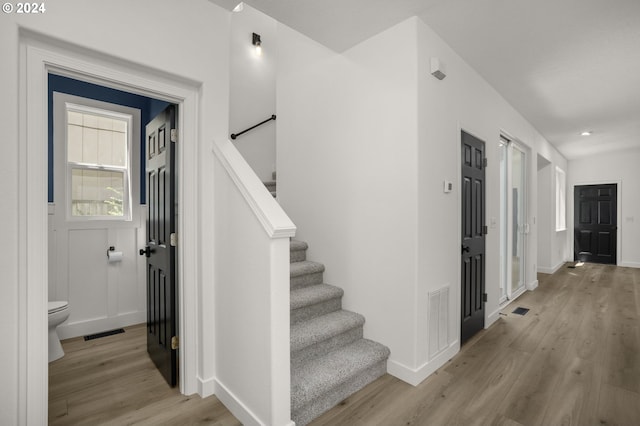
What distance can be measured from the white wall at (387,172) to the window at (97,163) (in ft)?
6.17

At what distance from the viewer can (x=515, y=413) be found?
6.62 feet

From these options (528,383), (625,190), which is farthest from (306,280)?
(625,190)

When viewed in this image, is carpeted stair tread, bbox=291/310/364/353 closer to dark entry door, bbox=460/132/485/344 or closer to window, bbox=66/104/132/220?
dark entry door, bbox=460/132/485/344

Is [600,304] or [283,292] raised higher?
[283,292]

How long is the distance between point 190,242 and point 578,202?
9.49m

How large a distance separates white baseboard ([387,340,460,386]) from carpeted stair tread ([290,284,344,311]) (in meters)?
0.69

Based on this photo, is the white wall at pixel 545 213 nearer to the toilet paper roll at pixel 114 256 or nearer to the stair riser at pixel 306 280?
the stair riser at pixel 306 280

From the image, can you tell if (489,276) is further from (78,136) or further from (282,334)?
(78,136)

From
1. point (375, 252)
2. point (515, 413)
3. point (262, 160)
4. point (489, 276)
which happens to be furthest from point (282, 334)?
point (262, 160)

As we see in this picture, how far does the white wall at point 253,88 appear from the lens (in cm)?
427

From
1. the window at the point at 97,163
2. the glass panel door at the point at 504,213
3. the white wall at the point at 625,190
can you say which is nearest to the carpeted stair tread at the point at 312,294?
the window at the point at 97,163

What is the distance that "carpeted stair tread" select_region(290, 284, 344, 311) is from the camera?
2.48 meters

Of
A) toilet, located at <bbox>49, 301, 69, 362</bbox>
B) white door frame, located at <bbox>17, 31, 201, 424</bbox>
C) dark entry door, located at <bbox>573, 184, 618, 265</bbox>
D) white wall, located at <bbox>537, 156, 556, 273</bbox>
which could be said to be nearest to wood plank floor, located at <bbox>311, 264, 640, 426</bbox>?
white door frame, located at <bbox>17, 31, 201, 424</bbox>

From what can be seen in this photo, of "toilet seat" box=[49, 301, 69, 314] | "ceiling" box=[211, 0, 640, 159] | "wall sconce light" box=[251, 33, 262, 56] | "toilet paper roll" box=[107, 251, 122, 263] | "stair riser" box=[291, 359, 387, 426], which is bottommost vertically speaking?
"stair riser" box=[291, 359, 387, 426]
